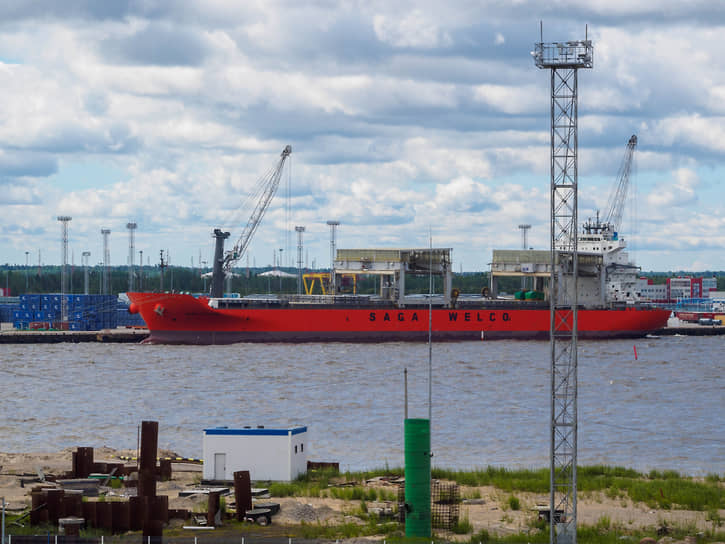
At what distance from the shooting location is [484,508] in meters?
22.6

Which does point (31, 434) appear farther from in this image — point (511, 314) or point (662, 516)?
point (511, 314)

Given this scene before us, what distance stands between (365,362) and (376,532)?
46.8m

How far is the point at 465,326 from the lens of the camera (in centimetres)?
8550

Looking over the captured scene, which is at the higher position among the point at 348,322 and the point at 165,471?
the point at 348,322

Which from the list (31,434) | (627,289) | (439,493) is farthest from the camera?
(627,289)

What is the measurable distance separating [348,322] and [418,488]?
2483 inches

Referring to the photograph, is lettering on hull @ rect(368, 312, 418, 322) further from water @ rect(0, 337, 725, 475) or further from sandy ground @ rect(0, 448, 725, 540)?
sandy ground @ rect(0, 448, 725, 540)

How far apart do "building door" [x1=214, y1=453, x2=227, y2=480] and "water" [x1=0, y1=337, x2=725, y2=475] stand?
574 cm

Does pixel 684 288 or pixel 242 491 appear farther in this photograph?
pixel 684 288

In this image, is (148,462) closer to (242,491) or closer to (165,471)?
(165,471)

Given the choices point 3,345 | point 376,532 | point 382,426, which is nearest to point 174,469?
point 376,532

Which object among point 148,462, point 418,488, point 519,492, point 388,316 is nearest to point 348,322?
point 388,316

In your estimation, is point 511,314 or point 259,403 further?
point 511,314

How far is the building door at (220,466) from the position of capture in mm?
24703
